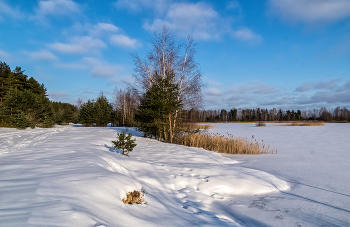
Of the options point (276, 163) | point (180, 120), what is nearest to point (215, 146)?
point (180, 120)

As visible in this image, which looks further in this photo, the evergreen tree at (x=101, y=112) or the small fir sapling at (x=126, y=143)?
the evergreen tree at (x=101, y=112)

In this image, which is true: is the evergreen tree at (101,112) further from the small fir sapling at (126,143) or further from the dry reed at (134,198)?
the dry reed at (134,198)

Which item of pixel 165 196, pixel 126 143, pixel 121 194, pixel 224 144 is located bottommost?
pixel 165 196

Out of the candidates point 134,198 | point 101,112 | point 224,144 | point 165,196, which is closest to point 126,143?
point 165,196

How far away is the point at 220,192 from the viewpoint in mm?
4035

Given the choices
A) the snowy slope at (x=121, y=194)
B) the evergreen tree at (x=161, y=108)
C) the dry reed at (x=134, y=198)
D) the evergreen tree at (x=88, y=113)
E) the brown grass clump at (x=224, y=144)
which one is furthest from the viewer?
the evergreen tree at (x=88, y=113)

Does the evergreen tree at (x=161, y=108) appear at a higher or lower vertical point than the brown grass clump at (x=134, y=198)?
higher

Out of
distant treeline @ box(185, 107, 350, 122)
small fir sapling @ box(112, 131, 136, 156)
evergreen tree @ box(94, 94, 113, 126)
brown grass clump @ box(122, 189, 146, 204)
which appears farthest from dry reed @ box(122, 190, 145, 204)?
distant treeline @ box(185, 107, 350, 122)

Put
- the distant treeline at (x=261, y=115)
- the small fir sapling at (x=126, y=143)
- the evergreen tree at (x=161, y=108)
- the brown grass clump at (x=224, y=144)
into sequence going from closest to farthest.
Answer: the small fir sapling at (x=126, y=143), the brown grass clump at (x=224, y=144), the evergreen tree at (x=161, y=108), the distant treeline at (x=261, y=115)

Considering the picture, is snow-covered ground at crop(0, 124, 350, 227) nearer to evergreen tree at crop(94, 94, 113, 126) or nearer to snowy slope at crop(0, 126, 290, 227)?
snowy slope at crop(0, 126, 290, 227)

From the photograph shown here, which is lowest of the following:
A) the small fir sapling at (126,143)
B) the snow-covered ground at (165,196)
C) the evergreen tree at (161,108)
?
the snow-covered ground at (165,196)

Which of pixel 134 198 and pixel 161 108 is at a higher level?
pixel 161 108

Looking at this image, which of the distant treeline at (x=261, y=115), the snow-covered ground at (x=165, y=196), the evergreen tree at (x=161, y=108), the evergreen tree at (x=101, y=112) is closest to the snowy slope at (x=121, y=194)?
the snow-covered ground at (x=165, y=196)

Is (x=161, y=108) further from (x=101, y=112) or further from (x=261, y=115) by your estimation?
(x=261, y=115)
